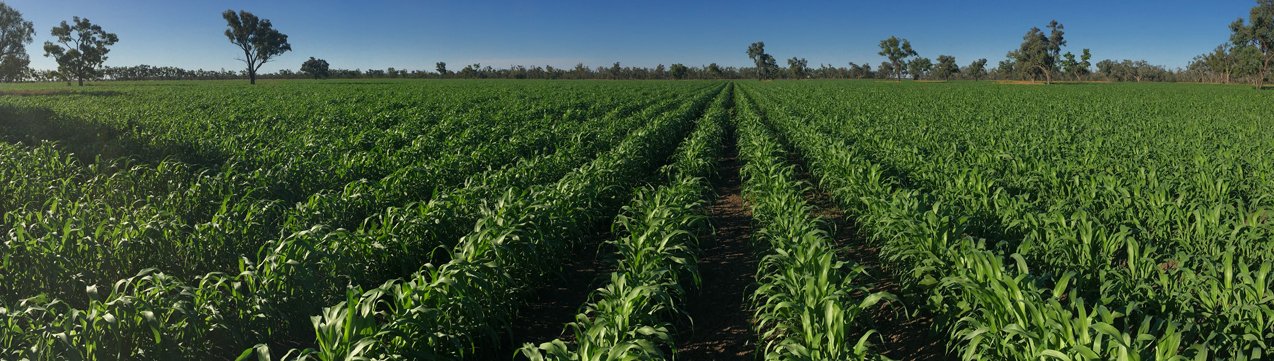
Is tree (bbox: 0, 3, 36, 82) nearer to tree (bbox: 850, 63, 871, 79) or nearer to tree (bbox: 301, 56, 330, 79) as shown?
tree (bbox: 301, 56, 330, 79)

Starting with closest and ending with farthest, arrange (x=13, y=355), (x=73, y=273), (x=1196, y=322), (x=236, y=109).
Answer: (x=13, y=355), (x=1196, y=322), (x=73, y=273), (x=236, y=109)

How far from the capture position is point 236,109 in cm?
2427

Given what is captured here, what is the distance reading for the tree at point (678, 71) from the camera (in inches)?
4957

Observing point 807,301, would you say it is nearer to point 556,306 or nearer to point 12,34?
point 556,306

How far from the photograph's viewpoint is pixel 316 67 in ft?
368

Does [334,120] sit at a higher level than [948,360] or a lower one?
higher

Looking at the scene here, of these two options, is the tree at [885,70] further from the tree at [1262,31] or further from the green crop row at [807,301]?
the green crop row at [807,301]

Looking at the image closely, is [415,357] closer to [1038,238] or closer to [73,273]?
[73,273]

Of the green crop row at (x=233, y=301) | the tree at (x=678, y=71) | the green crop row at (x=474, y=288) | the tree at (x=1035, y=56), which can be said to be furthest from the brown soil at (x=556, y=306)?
the tree at (x=678, y=71)

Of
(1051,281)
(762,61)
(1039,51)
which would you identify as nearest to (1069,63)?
(1039,51)

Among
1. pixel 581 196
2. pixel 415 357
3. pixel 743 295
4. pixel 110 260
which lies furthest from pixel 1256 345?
pixel 110 260

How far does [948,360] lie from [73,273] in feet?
22.7

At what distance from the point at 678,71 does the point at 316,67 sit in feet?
242

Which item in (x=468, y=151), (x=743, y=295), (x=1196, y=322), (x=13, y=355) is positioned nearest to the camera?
(x=13, y=355)
